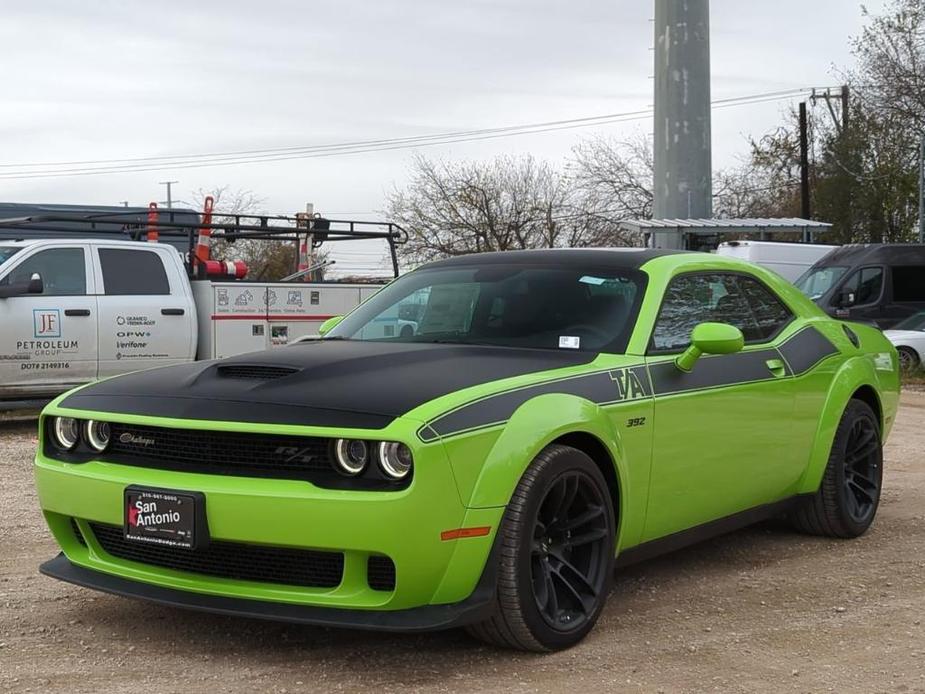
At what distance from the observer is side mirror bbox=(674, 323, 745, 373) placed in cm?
491

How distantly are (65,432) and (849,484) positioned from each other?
393cm

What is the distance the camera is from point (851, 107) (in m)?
45.2

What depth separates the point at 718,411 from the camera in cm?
522

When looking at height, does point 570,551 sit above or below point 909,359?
above

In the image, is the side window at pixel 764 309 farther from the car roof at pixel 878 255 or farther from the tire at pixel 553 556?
the car roof at pixel 878 255

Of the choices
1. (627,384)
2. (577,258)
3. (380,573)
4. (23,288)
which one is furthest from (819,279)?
(380,573)

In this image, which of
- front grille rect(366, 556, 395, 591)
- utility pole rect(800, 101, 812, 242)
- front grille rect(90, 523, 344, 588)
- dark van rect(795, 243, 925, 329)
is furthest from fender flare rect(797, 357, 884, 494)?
utility pole rect(800, 101, 812, 242)

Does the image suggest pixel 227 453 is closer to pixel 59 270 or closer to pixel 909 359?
pixel 59 270

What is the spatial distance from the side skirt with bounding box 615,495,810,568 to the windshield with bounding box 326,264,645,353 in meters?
A: 0.81

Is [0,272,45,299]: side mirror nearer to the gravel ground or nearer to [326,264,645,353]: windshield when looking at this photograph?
the gravel ground

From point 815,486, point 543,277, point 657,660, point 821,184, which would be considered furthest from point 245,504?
point 821,184

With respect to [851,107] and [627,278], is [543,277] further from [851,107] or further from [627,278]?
[851,107]

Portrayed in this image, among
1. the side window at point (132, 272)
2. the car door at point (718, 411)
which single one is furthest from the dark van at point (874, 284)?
the car door at point (718, 411)

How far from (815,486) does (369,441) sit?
3002 mm
